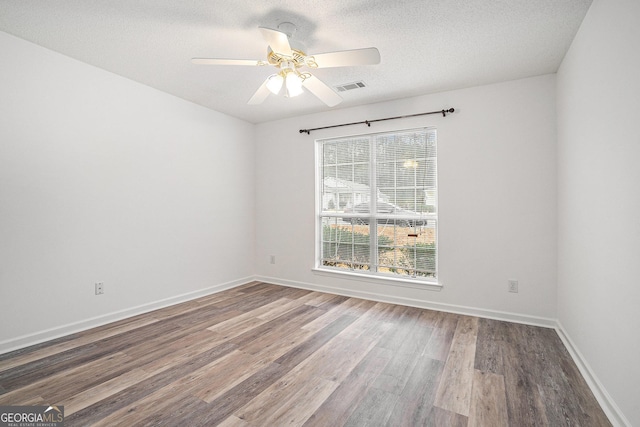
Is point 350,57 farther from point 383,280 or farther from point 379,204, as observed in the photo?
point 383,280

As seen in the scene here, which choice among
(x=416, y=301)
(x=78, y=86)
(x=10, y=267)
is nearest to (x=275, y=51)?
(x=78, y=86)

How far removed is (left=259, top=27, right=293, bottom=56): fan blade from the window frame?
Answer: 86.8 inches

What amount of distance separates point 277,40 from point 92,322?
10.4 ft

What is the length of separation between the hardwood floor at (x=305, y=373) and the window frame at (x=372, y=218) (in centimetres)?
60

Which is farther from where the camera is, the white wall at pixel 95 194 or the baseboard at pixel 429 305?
the baseboard at pixel 429 305

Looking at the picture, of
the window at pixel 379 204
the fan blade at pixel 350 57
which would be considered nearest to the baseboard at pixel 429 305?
the window at pixel 379 204

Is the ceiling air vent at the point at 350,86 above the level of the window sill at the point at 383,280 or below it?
above

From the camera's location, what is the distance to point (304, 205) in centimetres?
458

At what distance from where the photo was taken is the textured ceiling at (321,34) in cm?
208

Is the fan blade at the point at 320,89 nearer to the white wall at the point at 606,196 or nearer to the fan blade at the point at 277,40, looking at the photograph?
the fan blade at the point at 277,40

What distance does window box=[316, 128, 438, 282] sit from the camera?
3.75m

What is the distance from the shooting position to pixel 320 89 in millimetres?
2582

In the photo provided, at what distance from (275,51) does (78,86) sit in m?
2.16

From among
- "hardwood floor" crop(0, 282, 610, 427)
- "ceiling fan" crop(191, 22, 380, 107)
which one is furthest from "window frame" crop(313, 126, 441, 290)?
"ceiling fan" crop(191, 22, 380, 107)
